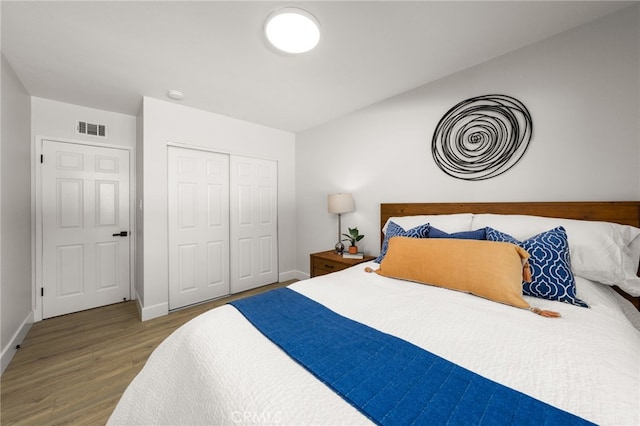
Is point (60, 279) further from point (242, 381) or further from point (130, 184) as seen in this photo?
point (242, 381)

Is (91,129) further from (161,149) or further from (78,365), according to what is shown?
(78,365)

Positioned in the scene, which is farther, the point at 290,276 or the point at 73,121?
the point at 290,276

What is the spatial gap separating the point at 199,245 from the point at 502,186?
3171 millimetres

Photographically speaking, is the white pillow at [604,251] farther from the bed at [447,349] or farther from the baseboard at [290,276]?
the baseboard at [290,276]

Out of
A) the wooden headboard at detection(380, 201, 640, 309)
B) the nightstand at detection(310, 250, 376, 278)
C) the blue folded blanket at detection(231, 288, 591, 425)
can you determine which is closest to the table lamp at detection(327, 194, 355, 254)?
the nightstand at detection(310, 250, 376, 278)

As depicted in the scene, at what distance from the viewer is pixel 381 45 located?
180 cm

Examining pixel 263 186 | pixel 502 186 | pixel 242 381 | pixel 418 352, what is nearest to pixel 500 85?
pixel 502 186

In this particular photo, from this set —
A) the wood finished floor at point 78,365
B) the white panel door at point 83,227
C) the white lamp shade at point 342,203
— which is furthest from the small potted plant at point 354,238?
the white panel door at point 83,227

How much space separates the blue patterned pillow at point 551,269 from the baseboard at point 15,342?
3.48 m

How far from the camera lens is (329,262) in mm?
2770

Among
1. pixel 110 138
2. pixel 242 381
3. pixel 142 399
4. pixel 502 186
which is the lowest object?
pixel 142 399

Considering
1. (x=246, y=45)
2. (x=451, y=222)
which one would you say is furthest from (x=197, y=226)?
(x=451, y=222)

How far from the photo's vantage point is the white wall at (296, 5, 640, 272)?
152 centimetres

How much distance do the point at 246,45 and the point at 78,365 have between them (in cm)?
271
